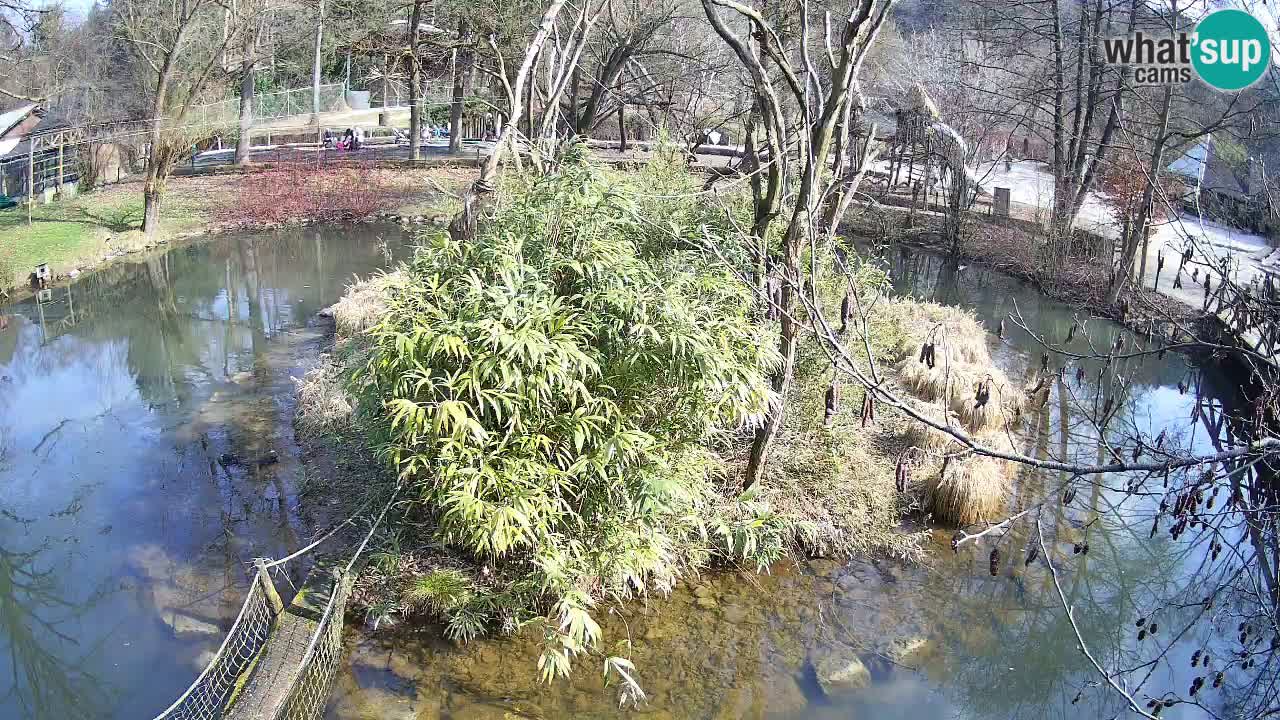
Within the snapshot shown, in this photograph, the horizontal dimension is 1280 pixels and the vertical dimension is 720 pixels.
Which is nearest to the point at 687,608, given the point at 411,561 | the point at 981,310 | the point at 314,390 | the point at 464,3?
the point at 411,561

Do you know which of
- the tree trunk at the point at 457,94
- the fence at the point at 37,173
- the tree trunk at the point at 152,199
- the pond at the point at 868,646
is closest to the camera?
the pond at the point at 868,646

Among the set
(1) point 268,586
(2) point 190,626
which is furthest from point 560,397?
(2) point 190,626

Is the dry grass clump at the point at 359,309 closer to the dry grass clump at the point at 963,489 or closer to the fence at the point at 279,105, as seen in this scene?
the dry grass clump at the point at 963,489

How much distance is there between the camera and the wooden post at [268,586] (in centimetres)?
501

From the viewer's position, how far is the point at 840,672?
19.1ft

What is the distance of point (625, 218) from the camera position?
6.14 meters

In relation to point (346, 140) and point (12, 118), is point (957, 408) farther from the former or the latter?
point (346, 140)

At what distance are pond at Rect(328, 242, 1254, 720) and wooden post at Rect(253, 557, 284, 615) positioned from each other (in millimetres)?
603

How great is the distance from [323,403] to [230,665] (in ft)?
11.5

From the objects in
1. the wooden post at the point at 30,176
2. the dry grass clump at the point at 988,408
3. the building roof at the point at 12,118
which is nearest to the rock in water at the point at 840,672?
the dry grass clump at the point at 988,408

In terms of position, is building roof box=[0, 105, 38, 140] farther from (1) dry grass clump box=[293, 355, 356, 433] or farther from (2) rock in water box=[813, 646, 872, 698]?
(2) rock in water box=[813, 646, 872, 698]

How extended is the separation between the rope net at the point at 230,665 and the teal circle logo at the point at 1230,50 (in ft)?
27.2

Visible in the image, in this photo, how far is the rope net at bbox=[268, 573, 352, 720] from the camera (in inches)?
193

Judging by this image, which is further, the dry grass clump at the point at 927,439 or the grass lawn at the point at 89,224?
the grass lawn at the point at 89,224
